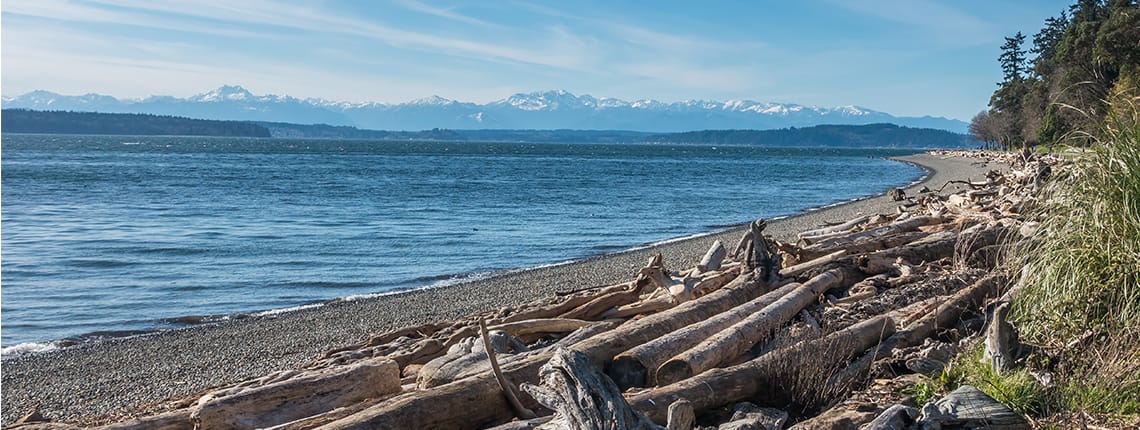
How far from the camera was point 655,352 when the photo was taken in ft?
20.8

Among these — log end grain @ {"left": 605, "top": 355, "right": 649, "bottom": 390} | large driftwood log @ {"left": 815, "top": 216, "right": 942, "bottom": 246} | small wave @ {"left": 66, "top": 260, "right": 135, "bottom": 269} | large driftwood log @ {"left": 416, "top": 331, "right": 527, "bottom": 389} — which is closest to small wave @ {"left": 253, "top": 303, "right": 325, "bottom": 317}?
small wave @ {"left": 66, "top": 260, "right": 135, "bottom": 269}

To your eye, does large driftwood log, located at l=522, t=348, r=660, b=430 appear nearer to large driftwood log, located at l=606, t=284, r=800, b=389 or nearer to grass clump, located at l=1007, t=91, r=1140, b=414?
large driftwood log, located at l=606, t=284, r=800, b=389

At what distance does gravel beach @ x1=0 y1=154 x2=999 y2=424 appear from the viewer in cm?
898

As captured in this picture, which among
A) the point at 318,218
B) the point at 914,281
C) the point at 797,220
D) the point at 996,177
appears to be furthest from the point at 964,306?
the point at 318,218

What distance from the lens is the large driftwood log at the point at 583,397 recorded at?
3.85 metres

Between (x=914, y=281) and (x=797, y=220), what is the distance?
17.7 meters

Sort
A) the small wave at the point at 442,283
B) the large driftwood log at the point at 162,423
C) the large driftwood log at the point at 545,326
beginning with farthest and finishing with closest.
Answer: the small wave at the point at 442,283 < the large driftwood log at the point at 545,326 < the large driftwood log at the point at 162,423

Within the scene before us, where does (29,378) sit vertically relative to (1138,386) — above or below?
below

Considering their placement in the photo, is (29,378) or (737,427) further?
(29,378)

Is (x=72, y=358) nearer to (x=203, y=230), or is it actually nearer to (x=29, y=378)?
(x=29, y=378)

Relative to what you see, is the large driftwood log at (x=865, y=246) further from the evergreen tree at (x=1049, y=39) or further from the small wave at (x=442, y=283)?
the evergreen tree at (x=1049, y=39)

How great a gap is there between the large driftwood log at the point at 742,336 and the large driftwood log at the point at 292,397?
6.52 ft

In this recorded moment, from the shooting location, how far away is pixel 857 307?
850 centimetres

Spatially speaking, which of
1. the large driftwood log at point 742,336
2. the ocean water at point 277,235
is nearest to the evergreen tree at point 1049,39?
the ocean water at point 277,235
